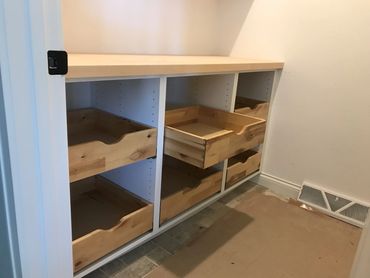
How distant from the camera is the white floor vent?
67.2 inches

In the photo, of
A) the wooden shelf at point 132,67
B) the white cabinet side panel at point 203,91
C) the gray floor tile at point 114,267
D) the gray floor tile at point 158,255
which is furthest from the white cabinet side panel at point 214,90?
the gray floor tile at point 114,267

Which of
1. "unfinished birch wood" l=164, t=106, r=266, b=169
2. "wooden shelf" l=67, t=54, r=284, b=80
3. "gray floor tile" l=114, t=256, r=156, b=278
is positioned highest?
"wooden shelf" l=67, t=54, r=284, b=80

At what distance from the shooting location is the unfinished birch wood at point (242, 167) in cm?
175

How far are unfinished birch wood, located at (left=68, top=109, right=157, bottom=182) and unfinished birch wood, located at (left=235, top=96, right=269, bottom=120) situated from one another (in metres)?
0.71

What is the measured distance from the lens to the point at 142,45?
165 centimetres

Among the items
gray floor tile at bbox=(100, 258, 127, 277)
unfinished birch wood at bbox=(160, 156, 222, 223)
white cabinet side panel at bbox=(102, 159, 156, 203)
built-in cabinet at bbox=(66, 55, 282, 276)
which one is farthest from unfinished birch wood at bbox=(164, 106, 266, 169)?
gray floor tile at bbox=(100, 258, 127, 277)

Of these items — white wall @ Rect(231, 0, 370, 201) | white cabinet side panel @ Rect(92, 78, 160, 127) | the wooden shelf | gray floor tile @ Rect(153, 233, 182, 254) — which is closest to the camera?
the wooden shelf

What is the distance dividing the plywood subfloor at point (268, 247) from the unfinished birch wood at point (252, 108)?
1.85 ft

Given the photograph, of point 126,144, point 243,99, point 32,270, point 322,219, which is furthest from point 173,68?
point 322,219

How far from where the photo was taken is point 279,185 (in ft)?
6.63

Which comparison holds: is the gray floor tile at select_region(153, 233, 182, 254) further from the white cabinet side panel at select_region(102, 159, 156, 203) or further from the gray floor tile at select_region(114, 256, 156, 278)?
the white cabinet side panel at select_region(102, 159, 156, 203)

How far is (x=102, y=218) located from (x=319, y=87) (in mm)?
1400

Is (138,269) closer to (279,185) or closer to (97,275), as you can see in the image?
(97,275)

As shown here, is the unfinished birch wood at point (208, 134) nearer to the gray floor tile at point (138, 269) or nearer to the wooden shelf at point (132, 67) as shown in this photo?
the wooden shelf at point (132, 67)
